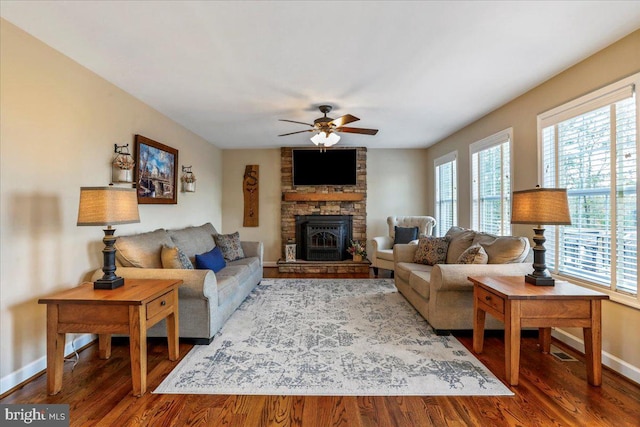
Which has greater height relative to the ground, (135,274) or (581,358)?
(135,274)

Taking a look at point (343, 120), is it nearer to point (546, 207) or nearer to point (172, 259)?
point (546, 207)

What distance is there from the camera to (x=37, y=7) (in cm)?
190

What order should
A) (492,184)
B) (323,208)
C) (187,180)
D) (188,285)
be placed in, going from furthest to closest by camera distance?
(323,208), (187,180), (492,184), (188,285)

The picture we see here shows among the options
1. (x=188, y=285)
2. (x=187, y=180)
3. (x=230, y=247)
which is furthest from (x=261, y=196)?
(x=188, y=285)

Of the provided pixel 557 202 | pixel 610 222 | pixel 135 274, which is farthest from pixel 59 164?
pixel 610 222

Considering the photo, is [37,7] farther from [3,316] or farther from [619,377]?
[619,377]

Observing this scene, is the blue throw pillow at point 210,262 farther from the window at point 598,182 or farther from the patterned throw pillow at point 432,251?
the window at point 598,182

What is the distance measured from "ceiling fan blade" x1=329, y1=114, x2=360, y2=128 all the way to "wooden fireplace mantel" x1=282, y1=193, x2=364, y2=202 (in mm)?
2501

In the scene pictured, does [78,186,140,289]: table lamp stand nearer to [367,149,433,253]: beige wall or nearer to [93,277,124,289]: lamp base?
[93,277,124,289]: lamp base

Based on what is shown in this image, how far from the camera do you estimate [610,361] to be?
7.67 ft

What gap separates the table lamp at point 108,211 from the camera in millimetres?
2117

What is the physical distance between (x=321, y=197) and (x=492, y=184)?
3176 millimetres

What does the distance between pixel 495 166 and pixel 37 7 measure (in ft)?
15.5

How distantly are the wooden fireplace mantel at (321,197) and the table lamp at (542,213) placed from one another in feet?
12.7
